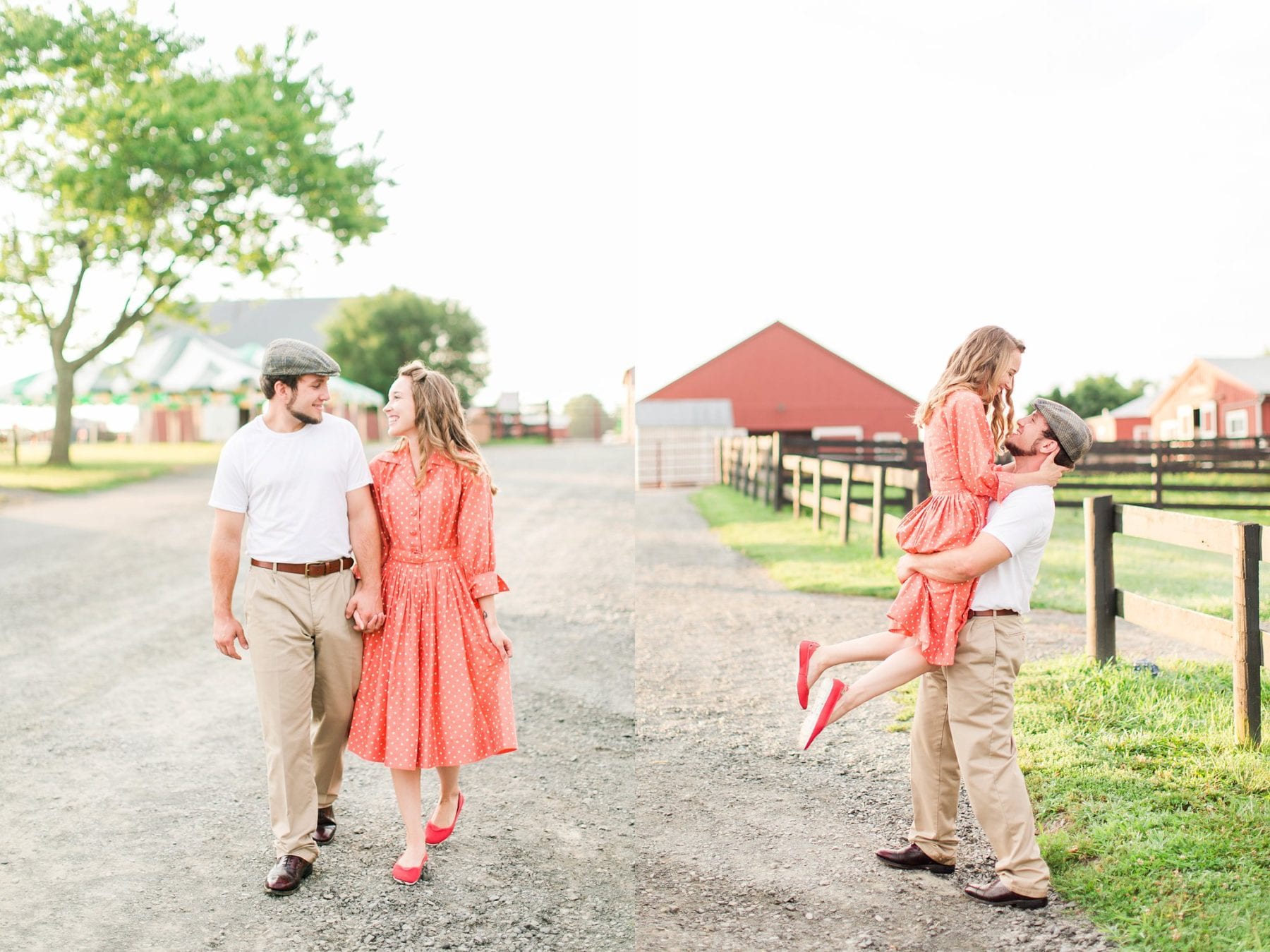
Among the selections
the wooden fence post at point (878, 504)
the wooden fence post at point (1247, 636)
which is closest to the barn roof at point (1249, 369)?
the wooden fence post at point (878, 504)

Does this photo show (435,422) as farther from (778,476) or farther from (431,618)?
(778,476)

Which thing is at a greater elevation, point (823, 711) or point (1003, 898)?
point (823, 711)

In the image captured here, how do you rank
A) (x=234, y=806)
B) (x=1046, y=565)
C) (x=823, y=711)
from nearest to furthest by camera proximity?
(x=823, y=711), (x=234, y=806), (x=1046, y=565)

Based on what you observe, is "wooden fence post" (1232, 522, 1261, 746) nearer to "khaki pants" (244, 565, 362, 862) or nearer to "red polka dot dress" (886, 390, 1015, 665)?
"red polka dot dress" (886, 390, 1015, 665)

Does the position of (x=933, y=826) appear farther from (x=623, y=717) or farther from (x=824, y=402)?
(x=824, y=402)

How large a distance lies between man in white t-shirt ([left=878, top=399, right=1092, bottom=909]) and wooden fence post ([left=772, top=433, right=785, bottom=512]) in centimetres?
1210

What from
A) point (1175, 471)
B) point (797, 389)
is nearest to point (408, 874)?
point (1175, 471)

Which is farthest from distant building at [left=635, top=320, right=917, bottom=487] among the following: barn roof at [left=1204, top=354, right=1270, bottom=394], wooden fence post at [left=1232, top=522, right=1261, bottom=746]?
wooden fence post at [left=1232, top=522, right=1261, bottom=746]

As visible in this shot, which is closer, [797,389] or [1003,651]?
[1003,651]

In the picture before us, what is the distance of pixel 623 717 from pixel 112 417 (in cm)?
3532

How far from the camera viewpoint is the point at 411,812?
3281 mm

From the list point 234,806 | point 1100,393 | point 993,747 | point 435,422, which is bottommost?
point 234,806

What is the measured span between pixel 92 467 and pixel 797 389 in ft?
68.6

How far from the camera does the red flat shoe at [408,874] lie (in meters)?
3.18
